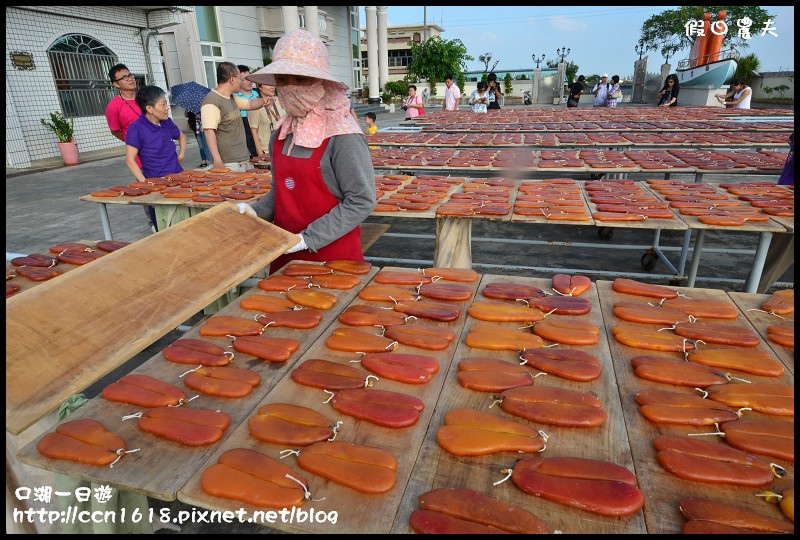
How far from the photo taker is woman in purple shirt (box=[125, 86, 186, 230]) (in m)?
5.16

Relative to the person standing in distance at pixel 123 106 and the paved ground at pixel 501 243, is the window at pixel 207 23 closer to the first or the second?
the paved ground at pixel 501 243

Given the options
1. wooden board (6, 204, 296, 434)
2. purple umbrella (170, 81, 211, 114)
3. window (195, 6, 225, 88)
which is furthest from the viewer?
window (195, 6, 225, 88)

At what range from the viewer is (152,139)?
5.54 metres

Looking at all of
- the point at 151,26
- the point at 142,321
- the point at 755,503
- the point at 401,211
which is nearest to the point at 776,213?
the point at 401,211

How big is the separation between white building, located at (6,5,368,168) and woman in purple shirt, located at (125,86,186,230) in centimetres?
1130

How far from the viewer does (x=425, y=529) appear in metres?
1.07

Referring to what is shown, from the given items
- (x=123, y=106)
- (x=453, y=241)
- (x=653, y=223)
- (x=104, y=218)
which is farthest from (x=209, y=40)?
(x=653, y=223)

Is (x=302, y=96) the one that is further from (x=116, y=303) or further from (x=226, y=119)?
(x=226, y=119)

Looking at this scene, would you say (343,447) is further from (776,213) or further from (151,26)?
(151,26)

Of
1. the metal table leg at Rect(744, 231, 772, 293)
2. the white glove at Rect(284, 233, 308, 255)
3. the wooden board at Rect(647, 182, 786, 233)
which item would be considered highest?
the white glove at Rect(284, 233, 308, 255)

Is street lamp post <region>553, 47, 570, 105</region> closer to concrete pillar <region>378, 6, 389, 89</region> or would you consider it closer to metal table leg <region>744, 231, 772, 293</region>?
concrete pillar <region>378, 6, 389, 89</region>

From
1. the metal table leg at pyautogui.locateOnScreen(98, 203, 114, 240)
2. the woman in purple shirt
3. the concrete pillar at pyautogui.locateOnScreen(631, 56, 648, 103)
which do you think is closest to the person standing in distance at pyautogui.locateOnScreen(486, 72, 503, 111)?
the woman in purple shirt

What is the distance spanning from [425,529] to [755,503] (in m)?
0.85

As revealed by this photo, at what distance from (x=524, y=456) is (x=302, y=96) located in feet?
7.40
